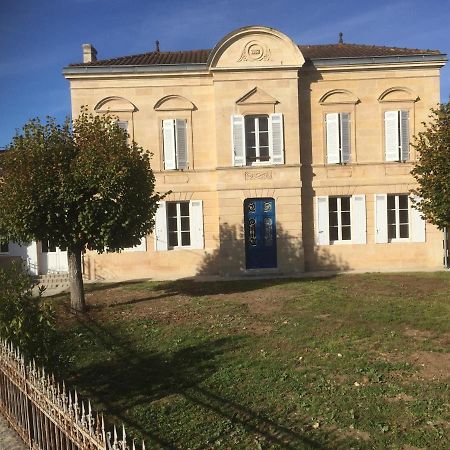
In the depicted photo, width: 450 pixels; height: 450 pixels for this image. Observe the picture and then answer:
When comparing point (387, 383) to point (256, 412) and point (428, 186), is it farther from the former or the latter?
point (428, 186)

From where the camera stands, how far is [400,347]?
745 centimetres

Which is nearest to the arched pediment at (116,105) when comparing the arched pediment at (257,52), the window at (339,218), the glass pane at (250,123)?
the arched pediment at (257,52)

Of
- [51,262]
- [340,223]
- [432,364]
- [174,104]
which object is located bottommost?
[432,364]

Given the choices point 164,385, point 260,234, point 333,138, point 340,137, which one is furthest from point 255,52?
point 164,385

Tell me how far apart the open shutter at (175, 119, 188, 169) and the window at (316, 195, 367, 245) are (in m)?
5.24

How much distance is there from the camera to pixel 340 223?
16656mm

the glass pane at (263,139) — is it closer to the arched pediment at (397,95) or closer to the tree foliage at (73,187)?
the arched pediment at (397,95)

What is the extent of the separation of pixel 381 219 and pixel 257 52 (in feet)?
25.1

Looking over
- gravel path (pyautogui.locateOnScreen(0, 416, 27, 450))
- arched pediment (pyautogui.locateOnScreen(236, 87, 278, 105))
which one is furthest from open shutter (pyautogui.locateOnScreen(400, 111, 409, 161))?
gravel path (pyautogui.locateOnScreen(0, 416, 27, 450))

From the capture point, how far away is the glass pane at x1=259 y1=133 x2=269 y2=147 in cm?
1628

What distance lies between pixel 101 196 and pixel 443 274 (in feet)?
37.9

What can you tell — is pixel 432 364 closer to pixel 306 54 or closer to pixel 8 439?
pixel 8 439

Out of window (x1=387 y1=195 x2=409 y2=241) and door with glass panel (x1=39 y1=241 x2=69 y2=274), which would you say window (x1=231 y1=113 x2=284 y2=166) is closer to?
window (x1=387 y1=195 x2=409 y2=241)

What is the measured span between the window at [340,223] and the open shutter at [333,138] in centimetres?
147
